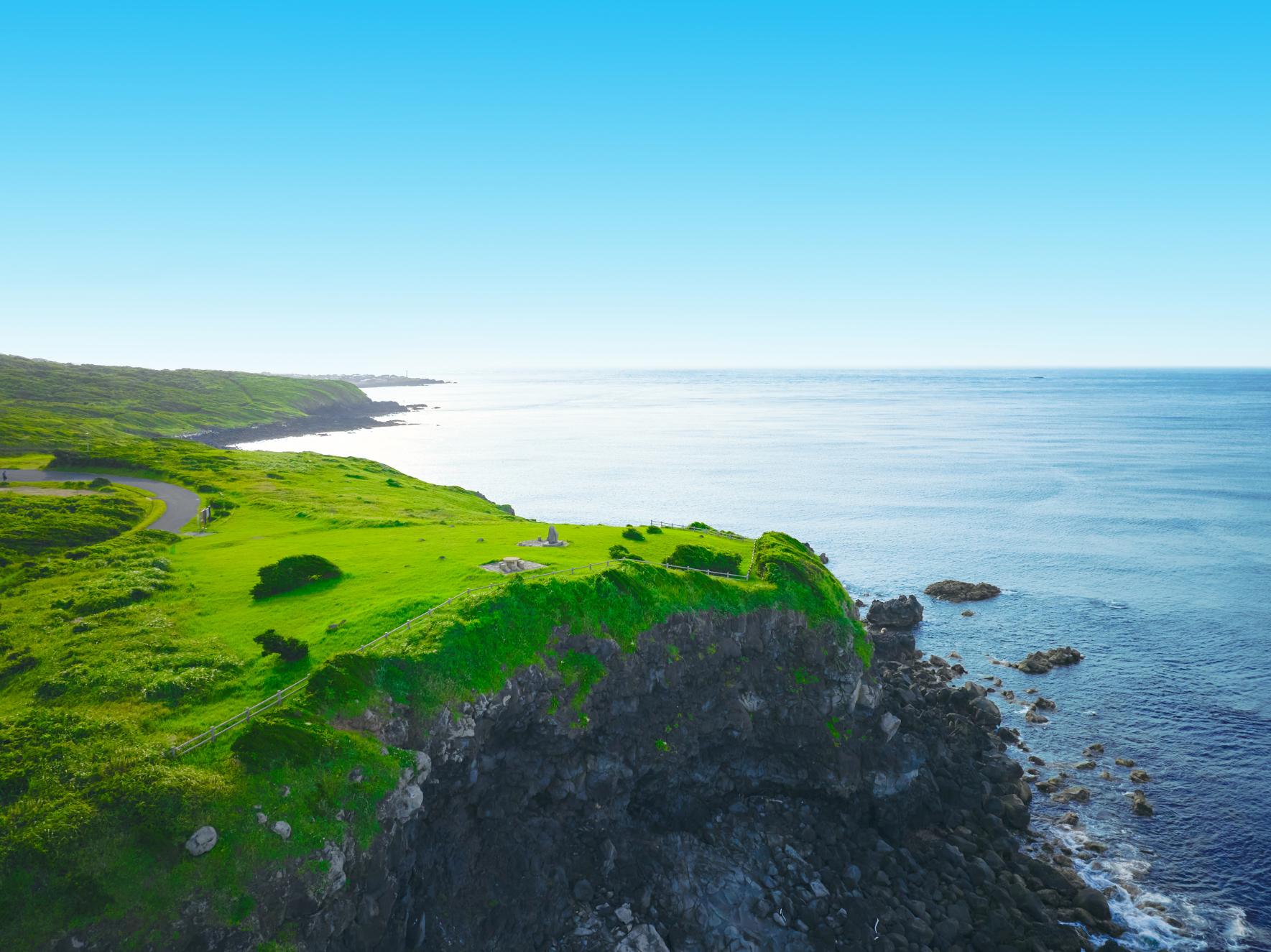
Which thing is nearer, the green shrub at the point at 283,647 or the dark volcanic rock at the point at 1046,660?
the green shrub at the point at 283,647

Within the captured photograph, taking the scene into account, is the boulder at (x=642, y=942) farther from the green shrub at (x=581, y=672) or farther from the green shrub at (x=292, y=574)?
the green shrub at (x=292, y=574)

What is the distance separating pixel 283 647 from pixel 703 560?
25.4 metres

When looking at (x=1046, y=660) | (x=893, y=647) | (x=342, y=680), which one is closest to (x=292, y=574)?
(x=342, y=680)

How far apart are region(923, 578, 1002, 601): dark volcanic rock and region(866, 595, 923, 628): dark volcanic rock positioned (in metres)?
7.75

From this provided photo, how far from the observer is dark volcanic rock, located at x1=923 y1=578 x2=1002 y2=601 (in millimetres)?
72812

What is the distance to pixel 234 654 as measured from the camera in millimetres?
31469

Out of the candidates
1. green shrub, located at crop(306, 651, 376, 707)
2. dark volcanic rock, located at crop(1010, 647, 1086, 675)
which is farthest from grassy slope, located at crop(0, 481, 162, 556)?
dark volcanic rock, located at crop(1010, 647, 1086, 675)

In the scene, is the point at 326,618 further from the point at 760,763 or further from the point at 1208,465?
the point at 1208,465

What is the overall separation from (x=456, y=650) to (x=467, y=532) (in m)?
24.4

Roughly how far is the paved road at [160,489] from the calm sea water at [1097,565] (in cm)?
4963

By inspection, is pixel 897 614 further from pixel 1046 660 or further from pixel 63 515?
pixel 63 515

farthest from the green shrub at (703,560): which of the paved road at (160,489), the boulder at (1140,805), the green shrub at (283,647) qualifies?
the paved road at (160,489)

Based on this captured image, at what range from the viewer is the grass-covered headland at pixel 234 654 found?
2083 cm

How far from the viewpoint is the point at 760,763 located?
127ft
